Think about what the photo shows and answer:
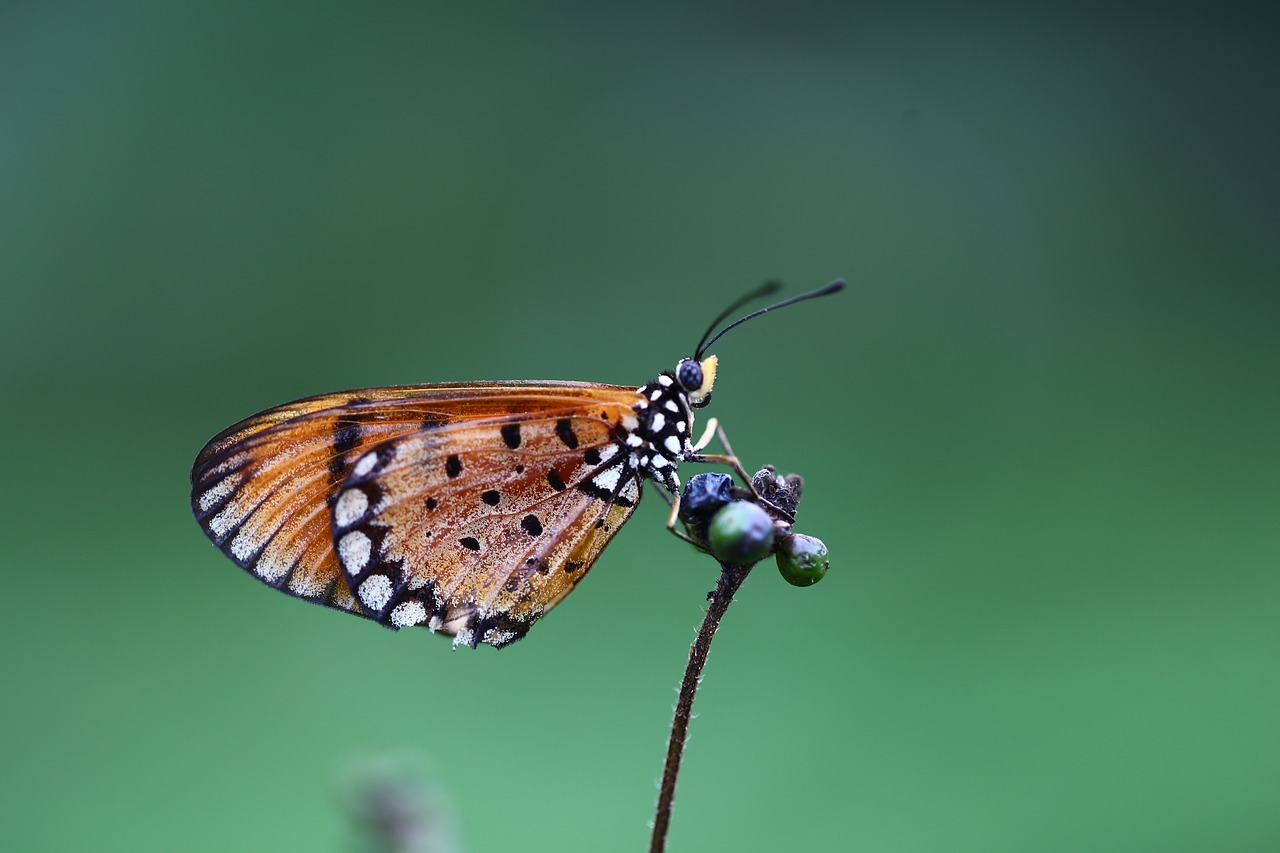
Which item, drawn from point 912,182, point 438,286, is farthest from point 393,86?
point 912,182

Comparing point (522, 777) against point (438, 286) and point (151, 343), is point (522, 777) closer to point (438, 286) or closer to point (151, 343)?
point (438, 286)

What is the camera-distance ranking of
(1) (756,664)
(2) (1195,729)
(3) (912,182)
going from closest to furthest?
(2) (1195,729) < (1) (756,664) < (3) (912,182)

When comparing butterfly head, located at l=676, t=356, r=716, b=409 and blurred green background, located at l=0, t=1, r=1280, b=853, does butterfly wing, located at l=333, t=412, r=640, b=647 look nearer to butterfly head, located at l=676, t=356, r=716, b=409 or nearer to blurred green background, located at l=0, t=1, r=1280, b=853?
butterfly head, located at l=676, t=356, r=716, b=409

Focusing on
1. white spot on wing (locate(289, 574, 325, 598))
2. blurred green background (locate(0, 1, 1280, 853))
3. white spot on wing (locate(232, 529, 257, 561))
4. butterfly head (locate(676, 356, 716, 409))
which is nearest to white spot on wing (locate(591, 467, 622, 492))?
butterfly head (locate(676, 356, 716, 409))

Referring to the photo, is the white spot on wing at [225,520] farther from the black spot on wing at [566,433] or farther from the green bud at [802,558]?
the green bud at [802,558]

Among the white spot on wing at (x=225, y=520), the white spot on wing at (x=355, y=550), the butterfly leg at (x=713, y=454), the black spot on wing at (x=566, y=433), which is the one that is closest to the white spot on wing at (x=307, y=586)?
the white spot on wing at (x=355, y=550)

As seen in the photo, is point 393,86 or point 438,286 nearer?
point 438,286

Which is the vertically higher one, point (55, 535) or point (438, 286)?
point (438, 286)

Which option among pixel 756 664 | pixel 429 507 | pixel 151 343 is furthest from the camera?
pixel 151 343

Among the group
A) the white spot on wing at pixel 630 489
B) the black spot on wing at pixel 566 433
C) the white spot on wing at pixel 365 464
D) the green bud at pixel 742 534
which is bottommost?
the green bud at pixel 742 534
